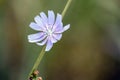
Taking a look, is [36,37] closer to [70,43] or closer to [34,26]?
[34,26]

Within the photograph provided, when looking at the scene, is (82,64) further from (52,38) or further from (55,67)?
(52,38)

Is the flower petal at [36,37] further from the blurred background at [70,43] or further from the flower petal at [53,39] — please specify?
the blurred background at [70,43]

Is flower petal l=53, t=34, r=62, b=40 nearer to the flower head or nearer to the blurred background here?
the flower head

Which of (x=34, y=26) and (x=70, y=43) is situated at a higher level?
(x=70, y=43)

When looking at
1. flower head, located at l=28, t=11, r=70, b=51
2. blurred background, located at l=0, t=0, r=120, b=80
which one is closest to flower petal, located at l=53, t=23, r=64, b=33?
flower head, located at l=28, t=11, r=70, b=51

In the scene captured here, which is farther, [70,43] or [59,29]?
[70,43]

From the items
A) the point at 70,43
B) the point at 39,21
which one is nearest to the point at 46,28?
the point at 39,21
